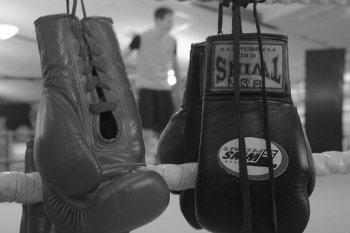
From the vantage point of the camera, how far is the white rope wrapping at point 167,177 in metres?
0.61

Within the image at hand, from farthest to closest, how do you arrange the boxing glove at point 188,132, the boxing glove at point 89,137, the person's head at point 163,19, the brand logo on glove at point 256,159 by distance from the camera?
the person's head at point 163,19 → the boxing glove at point 188,132 → the brand logo on glove at point 256,159 → the boxing glove at point 89,137

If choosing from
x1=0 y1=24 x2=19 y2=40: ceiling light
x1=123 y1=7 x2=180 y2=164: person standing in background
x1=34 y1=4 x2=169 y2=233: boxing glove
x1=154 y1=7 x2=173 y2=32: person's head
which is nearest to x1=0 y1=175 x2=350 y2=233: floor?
x1=34 y1=4 x2=169 y2=233: boxing glove

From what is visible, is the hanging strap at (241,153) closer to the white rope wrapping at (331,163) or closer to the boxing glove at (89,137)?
the boxing glove at (89,137)

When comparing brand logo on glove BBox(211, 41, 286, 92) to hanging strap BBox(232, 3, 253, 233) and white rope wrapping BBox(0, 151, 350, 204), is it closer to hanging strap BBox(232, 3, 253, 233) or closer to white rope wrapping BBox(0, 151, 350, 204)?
hanging strap BBox(232, 3, 253, 233)

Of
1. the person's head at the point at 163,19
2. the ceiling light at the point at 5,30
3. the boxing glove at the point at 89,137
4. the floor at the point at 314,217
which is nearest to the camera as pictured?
the boxing glove at the point at 89,137

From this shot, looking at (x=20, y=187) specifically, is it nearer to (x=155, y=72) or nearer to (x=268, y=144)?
(x=268, y=144)

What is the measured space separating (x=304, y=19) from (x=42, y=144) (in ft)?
18.1

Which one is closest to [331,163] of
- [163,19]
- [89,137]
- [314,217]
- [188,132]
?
[314,217]

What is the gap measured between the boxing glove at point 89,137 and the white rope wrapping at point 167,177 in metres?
0.04

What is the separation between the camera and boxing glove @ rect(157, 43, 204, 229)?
0.81 metres

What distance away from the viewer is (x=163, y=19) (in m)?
2.52

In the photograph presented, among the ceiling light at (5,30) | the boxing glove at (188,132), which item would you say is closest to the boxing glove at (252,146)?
the boxing glove at (188,132)

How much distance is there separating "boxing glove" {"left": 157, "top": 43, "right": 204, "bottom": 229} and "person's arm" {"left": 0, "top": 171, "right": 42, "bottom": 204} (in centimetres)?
29

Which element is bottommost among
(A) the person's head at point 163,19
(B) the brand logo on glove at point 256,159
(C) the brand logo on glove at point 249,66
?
(B) the brand logo on glove at point 256,159
